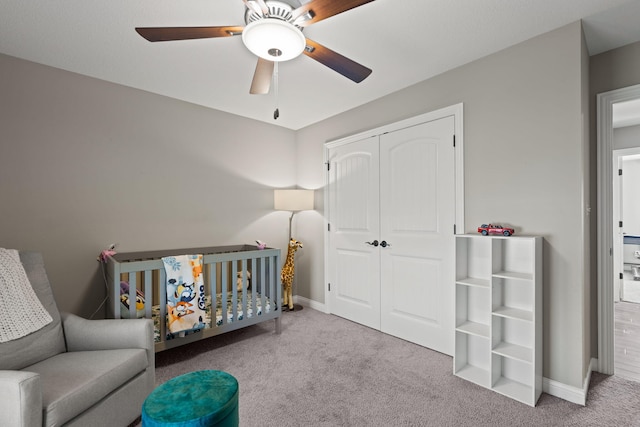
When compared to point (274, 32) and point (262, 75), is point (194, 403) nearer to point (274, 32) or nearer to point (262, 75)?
point (274, 32)

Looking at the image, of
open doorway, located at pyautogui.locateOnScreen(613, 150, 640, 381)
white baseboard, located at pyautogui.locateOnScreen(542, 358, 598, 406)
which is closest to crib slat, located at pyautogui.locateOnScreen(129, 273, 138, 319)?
white baseboard, located at pyautogui.locateOnScreen(542, 358, 598, 406)

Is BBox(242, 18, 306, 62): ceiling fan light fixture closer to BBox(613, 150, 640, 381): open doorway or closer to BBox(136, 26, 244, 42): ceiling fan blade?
BBox(136, 26, 244, 42): ceiling fan blade

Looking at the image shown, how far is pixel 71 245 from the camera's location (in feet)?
8.42

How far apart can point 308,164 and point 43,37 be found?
8.74 ft

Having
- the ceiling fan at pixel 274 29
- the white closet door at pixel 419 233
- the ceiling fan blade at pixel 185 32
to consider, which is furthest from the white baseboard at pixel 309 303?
the ceiling fan blade at pixel 185 32

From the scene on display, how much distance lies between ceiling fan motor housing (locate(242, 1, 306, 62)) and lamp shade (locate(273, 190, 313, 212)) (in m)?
2.22

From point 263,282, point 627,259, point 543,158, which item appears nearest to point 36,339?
point 263,282

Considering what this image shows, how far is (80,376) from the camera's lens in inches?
59.9

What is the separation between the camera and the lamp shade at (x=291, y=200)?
12.0ft

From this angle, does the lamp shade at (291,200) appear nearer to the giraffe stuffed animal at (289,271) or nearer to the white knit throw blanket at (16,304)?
the giraffe stuffed animal at (289,271)

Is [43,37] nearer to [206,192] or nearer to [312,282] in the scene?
[206,192]

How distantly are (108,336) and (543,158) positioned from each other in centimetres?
304

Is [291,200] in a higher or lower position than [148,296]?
higher

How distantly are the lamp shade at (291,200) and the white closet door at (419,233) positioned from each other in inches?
40.3
